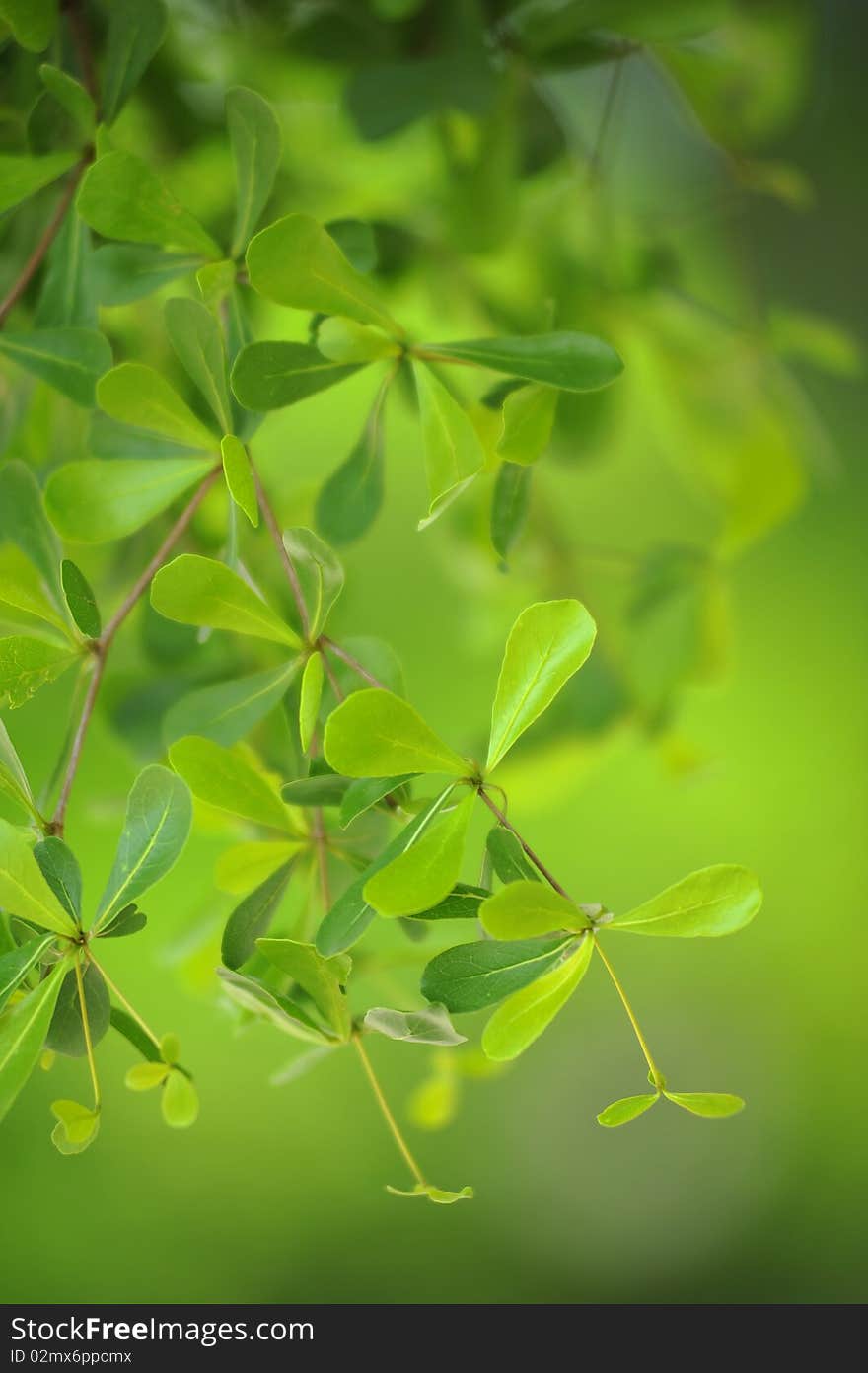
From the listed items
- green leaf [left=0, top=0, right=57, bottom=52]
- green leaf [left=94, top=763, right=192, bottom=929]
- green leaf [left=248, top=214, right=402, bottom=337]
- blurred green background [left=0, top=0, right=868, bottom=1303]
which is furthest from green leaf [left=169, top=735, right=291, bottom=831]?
blurred green background [left=0, top=0, right=868, bottom=1303]

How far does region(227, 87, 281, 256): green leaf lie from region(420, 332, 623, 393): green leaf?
0.06 m

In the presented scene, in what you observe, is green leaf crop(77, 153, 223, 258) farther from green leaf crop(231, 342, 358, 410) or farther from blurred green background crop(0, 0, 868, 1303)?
blurred green background crop(0, 0, 868, 1303)

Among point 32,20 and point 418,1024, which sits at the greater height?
point 32,20

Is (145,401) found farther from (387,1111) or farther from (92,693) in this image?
(387,1111)

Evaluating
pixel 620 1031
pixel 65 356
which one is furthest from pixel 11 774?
pixel 620 1031

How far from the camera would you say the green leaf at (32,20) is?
12.6 inches

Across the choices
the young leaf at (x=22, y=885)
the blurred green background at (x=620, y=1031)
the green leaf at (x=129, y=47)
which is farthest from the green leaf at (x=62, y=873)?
the blurred green background at (x=620, y=1031)

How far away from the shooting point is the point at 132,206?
297 millimetres

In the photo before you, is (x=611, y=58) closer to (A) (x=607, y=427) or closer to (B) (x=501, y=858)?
(A) (x=607, y=427)

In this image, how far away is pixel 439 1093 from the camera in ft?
1.48

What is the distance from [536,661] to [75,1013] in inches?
5.5

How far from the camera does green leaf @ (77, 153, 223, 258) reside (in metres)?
0.29
